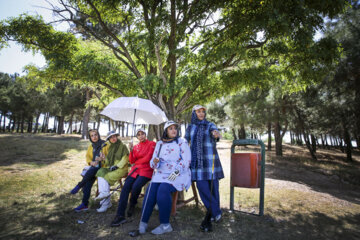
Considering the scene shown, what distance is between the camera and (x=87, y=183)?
4414 mm

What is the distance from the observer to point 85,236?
3215 mm

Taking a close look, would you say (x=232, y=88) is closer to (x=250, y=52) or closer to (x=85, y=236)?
(x=250, y=52)

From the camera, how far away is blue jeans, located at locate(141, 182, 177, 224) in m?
Answer: 3.33

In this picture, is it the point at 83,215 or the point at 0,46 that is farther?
the point at 0,46

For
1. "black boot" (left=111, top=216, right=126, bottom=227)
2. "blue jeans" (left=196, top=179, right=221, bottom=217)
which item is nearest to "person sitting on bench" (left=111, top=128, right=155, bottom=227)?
"black boot" (left=111, top=216, right=126, bottom=227)

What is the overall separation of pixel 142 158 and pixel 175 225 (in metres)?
1.39

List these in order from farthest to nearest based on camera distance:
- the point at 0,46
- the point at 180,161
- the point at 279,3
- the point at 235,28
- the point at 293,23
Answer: the point at 0,46, the point at 235,28, the point at 293,23, the point at 279,3, the point at 180,161

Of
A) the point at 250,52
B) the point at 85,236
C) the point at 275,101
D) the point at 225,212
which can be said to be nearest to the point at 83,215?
the point at 85,236

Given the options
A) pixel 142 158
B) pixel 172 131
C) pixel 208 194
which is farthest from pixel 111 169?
pixel 208 194

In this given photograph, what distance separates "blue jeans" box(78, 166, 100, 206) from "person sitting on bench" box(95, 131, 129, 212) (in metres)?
0.21

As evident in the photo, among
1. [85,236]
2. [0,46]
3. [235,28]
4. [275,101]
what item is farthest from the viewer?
[275,101]

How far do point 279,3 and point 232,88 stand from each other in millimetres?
2177

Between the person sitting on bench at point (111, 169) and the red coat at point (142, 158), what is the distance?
0.36m

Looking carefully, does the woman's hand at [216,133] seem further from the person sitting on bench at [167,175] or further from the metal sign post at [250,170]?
the metal sign post at [250,170]
